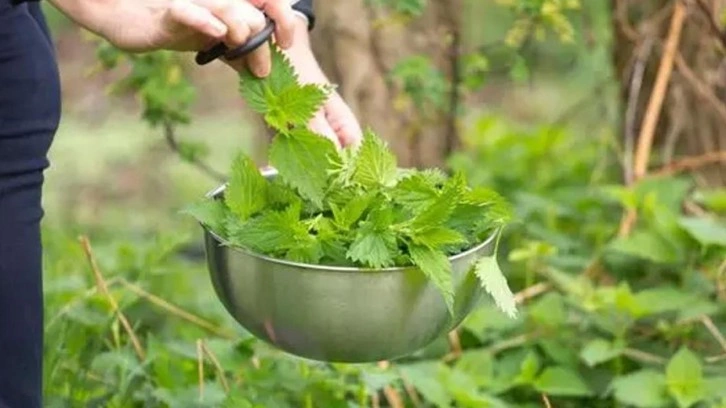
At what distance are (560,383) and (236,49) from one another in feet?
3.44

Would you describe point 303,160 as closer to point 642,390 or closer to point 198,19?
Result: point 198,19

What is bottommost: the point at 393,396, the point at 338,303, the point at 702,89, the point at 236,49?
the point at 393,396

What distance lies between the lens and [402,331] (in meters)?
1.55

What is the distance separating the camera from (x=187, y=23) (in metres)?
1.49

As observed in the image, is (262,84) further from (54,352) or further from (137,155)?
(137,155)

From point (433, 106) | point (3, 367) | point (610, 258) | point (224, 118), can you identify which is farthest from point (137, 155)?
point (3, 367)

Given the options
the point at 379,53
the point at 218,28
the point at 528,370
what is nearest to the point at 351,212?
the point at 218,28

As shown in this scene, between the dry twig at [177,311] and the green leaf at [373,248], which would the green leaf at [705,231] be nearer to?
the dry twig at [177,311]

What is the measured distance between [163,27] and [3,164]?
24 cm

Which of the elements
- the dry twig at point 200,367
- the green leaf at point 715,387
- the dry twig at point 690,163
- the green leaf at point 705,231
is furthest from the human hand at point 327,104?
the dry twig at point 690,163

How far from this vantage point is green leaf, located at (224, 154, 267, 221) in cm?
158

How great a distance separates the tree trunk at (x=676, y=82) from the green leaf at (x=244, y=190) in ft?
4.66

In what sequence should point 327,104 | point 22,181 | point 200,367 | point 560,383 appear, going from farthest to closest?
point 560,383 < point 200,367 < point 327,104 < point 22,181

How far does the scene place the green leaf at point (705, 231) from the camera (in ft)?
8.14
